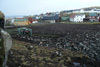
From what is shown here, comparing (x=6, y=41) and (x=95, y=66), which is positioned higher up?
(x=6, y=41)

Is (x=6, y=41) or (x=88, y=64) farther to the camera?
(x=88, y=64)

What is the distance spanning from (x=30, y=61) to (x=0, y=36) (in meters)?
4.24

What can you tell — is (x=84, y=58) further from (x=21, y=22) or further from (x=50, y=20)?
(x=50, y=20)

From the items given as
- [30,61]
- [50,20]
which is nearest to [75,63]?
[30,61]

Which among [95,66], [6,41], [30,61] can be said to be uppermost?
[6,41]

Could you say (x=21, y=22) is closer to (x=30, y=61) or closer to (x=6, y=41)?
(x=30, y=61)

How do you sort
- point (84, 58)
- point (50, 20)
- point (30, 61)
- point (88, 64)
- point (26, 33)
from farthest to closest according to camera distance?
point (50, 20)
point (26, 33)
point (84, 58)
point (88, 64)
point (30, 61)

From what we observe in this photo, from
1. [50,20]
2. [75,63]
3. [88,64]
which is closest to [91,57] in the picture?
[88,64]

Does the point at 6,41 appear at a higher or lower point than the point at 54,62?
higher

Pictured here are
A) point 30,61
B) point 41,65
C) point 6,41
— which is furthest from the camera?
point 30,61

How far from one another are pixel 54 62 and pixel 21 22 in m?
43.1

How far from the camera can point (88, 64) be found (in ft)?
26.9

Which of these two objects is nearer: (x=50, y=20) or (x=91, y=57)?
(x=91, y=57)

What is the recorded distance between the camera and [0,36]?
3.81 meters
